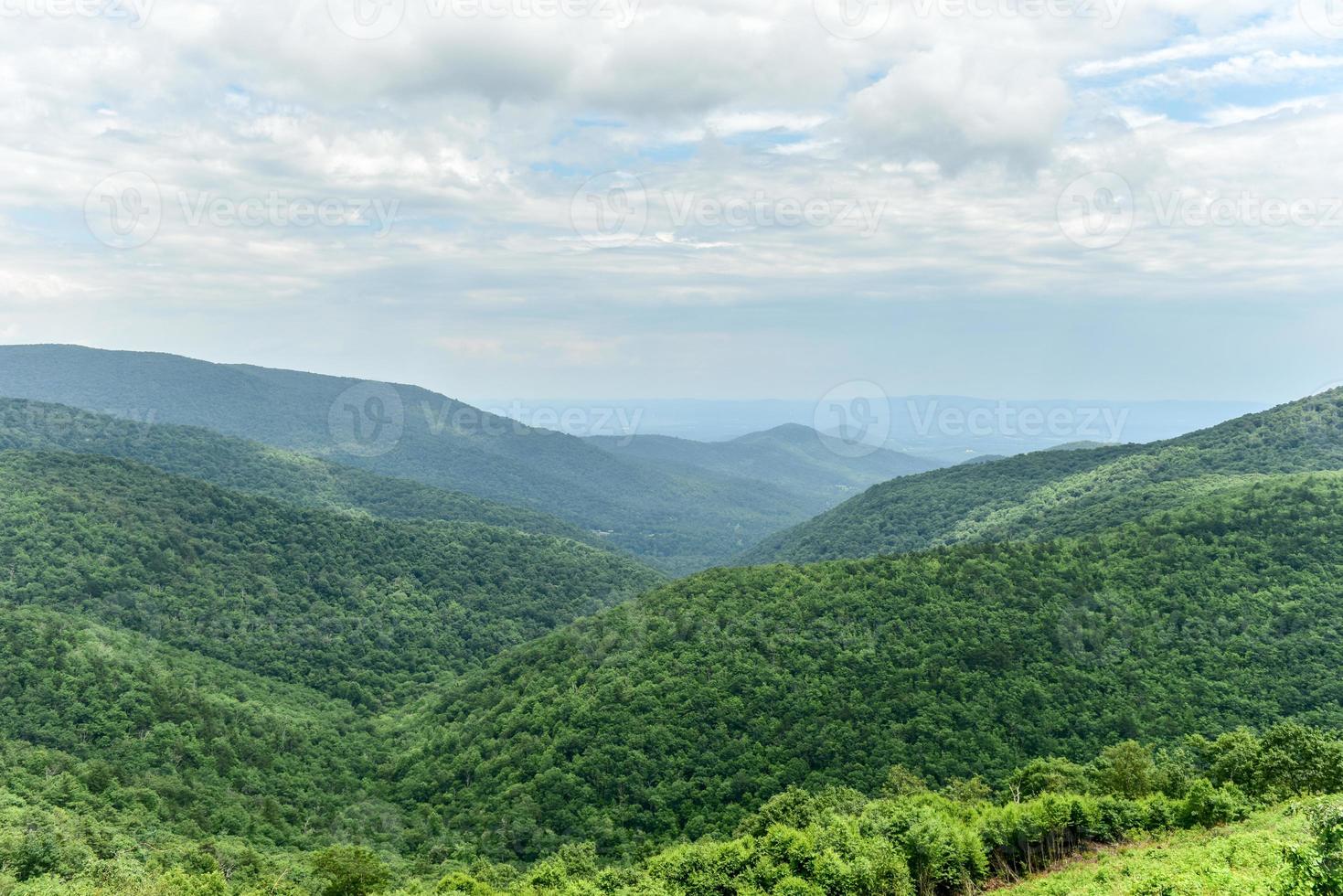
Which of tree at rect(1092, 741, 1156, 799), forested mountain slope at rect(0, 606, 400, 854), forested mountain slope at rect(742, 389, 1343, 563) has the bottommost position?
forested mountain slope at rect(0, 606, 400, 854)

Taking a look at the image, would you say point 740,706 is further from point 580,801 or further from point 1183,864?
point 1183,864

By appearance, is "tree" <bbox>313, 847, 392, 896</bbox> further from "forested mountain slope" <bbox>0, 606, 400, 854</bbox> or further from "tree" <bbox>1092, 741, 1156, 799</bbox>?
"tree" <bbox>1092, 741, 1156, 799</bbox>

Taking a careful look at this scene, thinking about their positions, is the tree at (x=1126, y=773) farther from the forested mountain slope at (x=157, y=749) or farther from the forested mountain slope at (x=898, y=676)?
the forested mountain slope at (x=157, y=749)

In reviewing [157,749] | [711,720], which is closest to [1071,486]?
[711,720]

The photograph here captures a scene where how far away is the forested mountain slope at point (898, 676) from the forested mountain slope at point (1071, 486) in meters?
24.8

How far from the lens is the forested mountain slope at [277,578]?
101188 millimetres

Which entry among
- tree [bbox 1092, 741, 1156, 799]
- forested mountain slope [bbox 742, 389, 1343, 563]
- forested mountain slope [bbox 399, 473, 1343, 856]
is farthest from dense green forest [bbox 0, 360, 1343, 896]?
forested mountain slope [bbox 742, 389, 1343, 563]

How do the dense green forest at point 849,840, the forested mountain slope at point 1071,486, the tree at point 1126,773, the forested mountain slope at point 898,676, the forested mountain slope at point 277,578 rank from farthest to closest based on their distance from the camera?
the forested mountain slope at point 1071,486
the forested mountain slope at point 277,578
the forested mountain slope at point 898,676
the tree at point 1126,773
the dense green forest at point 849,840

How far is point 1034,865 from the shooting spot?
39312mm

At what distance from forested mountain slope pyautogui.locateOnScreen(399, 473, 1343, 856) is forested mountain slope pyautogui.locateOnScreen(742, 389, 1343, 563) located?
24848mm

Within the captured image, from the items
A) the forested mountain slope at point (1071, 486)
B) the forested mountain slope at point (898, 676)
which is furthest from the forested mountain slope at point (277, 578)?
the forested mountain slope at point (1071, 486)

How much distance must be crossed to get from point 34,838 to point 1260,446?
517 ft

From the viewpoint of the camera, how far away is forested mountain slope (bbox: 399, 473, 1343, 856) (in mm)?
63125

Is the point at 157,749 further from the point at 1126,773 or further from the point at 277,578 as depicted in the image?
the point at 1126,773
